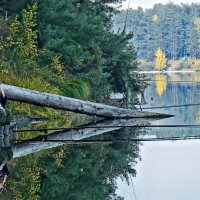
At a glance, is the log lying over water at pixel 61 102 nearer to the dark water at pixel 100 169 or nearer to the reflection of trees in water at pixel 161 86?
the dark water at pixel 100 169

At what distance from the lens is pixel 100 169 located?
9570mm

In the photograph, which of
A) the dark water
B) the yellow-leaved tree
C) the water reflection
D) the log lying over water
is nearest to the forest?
the yellow-leaved tree

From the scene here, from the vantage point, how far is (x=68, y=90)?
1884cm

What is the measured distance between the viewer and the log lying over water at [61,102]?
1141 cm

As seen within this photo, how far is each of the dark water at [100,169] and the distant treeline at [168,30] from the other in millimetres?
131237

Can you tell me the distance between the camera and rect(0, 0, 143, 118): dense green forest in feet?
56.9

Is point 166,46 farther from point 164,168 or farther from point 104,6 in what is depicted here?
point 164,168

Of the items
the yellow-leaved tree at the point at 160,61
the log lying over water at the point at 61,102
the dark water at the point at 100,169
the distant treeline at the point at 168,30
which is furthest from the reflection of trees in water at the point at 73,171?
the distant treeline at the point at 168,30

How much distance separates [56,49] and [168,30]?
135761 millimetres

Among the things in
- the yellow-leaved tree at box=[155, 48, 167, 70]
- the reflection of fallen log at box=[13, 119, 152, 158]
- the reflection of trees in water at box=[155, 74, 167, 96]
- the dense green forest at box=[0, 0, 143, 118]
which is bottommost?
the yellow-leaved tree at box=[155, 48, 167, 70]

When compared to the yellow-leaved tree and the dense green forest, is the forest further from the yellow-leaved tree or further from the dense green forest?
the dense green forest

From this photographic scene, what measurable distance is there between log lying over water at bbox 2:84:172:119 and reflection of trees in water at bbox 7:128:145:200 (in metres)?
1.09

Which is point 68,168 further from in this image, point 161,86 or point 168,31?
point 168,31

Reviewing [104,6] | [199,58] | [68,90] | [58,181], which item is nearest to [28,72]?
[68,90]
